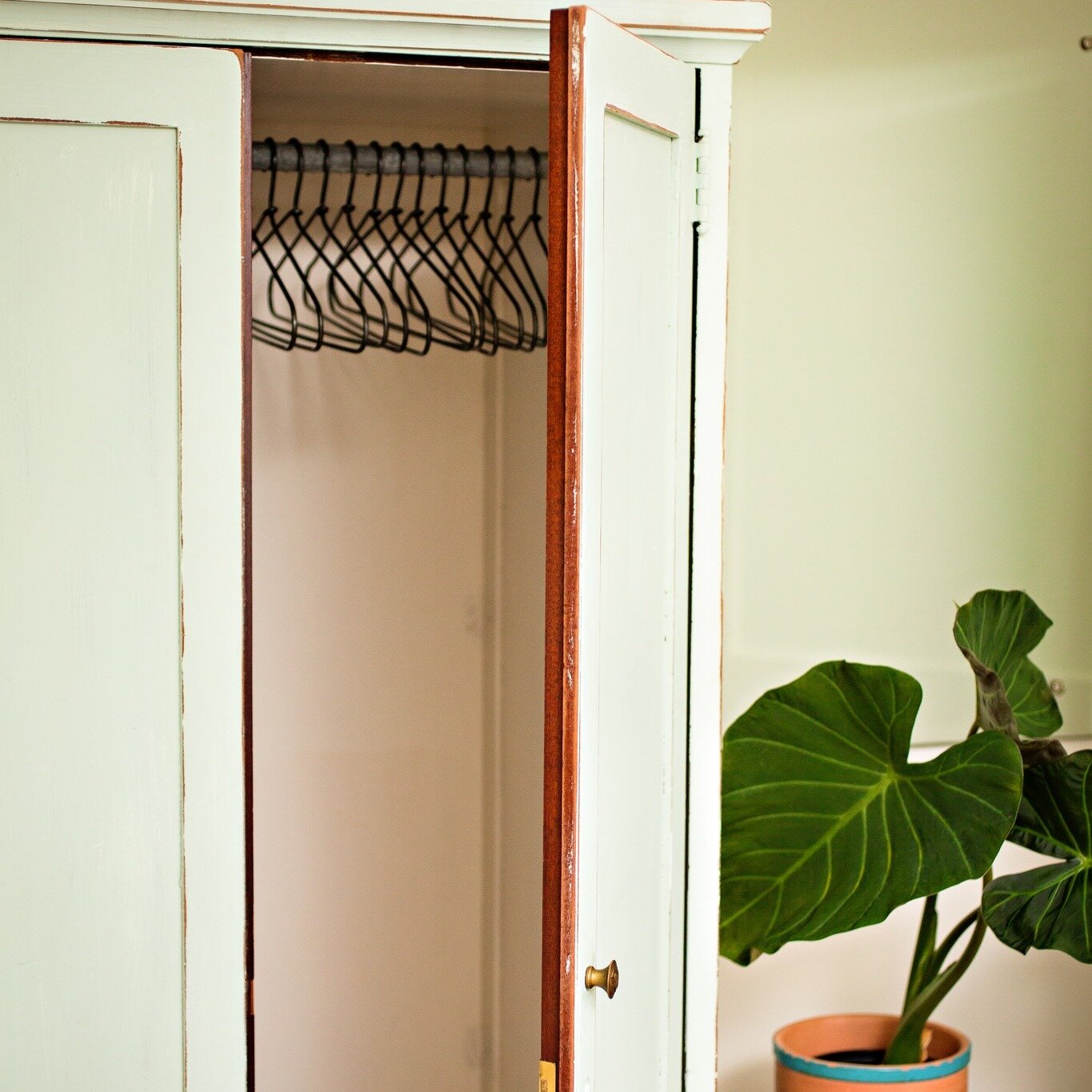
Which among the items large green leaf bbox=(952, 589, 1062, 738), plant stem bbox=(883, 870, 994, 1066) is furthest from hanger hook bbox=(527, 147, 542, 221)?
plant stem bbox=(883, 870, 994, 1066)

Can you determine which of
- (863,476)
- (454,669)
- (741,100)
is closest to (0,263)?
(454,669)

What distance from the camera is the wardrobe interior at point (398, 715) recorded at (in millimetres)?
1988

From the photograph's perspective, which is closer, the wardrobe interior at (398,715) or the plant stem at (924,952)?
the plant stem at (924,952)

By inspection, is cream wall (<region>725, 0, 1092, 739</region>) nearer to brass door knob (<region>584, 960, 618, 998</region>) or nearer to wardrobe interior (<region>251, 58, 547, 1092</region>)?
wardrobe interior (<region>251, 58, 547, 1092</region>)

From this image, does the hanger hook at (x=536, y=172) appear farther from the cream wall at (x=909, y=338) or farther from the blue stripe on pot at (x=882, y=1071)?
the blue stripe on pot at (x=882, y=1071)

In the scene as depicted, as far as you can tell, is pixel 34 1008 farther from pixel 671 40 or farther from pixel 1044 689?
pixel 1044 689

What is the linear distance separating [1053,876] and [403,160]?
127 centimetres

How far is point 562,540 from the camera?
104cm

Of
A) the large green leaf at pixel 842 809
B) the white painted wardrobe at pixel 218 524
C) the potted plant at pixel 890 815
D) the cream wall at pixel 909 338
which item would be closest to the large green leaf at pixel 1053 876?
the potted plant at pixel 890 815

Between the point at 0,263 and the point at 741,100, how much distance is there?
1.22 meters

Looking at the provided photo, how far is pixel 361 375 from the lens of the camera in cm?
198

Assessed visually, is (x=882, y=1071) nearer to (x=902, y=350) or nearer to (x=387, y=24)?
(x=902, y=350)

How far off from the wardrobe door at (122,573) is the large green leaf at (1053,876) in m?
0.89

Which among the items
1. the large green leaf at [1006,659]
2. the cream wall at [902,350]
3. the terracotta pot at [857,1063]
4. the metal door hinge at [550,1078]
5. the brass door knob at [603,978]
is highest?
the cream wall at [902,350]
